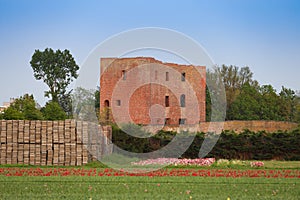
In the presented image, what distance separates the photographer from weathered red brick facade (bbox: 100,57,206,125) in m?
42.7

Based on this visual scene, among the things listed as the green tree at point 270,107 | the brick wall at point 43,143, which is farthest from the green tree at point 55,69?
the brick wall at point 43,143

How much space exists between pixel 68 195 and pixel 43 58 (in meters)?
51.6

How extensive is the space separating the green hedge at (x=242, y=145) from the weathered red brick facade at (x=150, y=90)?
29.2 feet

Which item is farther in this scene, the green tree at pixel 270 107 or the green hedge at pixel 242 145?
the green tree at pixel 270 107

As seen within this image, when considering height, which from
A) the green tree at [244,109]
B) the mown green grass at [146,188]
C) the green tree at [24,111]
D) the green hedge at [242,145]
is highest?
the green tree at [244,109]

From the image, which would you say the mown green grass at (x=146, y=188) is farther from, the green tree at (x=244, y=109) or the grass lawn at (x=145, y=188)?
the green tree at (x=244, y=109)

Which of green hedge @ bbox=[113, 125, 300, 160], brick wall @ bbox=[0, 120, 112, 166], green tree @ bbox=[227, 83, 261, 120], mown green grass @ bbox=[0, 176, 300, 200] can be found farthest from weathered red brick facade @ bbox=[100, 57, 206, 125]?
mown green grass @ bbox=[0, 176, 300, 200]

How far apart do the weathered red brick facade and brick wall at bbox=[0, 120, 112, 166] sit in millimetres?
14314

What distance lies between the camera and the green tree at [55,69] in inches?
2446

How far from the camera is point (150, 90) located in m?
46.7

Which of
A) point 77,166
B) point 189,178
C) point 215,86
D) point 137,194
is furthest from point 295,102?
point 137,194

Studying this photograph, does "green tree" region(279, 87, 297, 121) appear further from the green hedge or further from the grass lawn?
the grass lawn

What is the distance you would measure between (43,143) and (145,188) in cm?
1115

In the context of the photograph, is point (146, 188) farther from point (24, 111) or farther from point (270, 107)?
point (270, 107)
